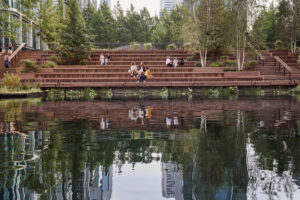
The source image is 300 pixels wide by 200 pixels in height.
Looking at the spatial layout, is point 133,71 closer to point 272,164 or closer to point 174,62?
point 174,62

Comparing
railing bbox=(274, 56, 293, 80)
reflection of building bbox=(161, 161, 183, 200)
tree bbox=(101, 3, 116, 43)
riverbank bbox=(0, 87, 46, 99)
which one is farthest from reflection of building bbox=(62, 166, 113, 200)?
tree bbox=(101, 3, 116, 43)

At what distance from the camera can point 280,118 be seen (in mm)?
11984

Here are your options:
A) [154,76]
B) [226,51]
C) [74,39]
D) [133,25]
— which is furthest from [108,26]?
[154,76]

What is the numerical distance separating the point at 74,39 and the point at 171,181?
35602 mm

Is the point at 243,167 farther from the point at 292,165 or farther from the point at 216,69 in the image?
the point at 216,69

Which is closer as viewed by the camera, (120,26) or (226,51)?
(226,51)

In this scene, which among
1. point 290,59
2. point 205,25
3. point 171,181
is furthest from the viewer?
point 290,59

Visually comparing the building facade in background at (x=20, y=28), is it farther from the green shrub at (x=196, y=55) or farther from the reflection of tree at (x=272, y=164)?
the reflection of tree at (x=272, y=164)

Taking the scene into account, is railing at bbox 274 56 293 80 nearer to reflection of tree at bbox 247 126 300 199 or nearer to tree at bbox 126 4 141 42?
reflection of tree at bbox 247 126 300 199

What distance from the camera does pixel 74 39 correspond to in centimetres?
3872

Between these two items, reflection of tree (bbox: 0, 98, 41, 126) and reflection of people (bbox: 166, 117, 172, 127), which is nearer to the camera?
reflection of people (bbox: 166, 117, 172, 127)

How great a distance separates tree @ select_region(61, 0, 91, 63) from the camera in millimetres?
38812

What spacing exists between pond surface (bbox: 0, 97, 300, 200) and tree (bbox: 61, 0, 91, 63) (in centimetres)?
2916

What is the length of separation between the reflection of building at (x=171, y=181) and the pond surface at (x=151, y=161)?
0.01 meters
